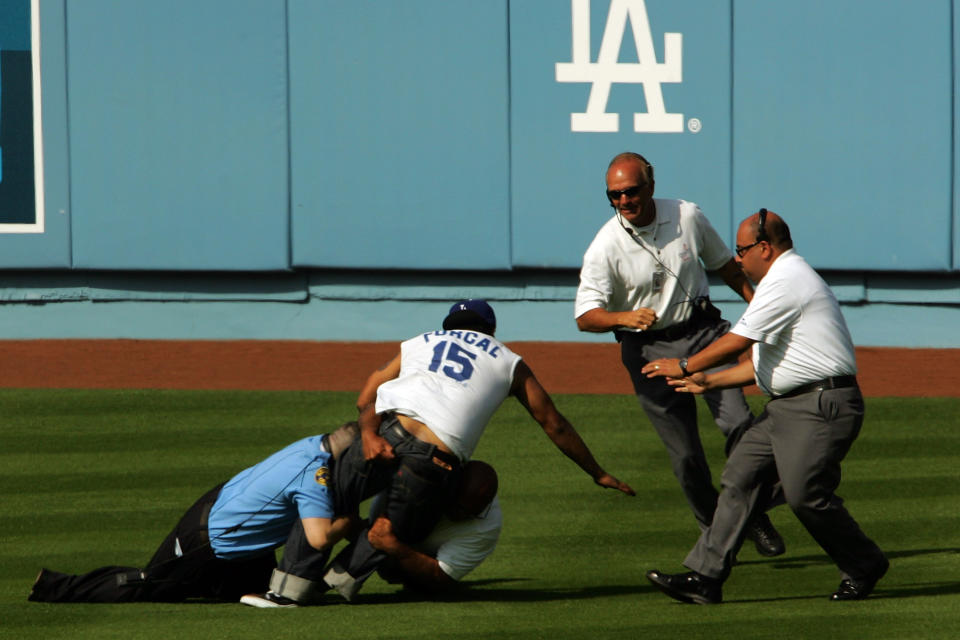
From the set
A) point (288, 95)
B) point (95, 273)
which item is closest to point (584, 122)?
point (288, 95)

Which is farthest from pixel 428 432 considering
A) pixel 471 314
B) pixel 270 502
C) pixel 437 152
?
pixel 437 152

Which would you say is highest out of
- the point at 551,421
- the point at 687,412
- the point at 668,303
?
the point at 668,303

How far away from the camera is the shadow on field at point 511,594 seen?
6.50m

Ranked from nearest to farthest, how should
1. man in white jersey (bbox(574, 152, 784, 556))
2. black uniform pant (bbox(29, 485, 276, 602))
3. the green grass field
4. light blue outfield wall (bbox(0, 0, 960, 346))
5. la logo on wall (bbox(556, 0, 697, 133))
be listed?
the green grass field
black uniform pant (bbox(29, 485, 276, 602))
man in white jersey (bbox(574, 152, 784, 556))
light blue outfield wall (bbox(0, 0, 960, 346))
la logo on wall (bbox(556, 0, 697, 133))

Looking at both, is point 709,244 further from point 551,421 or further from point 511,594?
point 511,594

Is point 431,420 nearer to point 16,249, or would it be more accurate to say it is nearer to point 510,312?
point 510,312

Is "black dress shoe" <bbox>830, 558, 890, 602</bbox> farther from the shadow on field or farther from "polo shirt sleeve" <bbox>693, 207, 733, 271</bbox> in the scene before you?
"polo shirt sleeve" <bbox>693, 207, 733, 271</bbox>

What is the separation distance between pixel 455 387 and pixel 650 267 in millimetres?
1507

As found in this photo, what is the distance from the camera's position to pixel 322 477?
6266 millimetres

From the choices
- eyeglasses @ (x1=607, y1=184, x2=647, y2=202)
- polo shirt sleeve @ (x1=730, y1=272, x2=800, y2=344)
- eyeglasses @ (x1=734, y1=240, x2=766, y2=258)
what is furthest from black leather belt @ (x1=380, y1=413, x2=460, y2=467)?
eyeglasses @ (x1=607, y1=184, x2=647, y2=202)

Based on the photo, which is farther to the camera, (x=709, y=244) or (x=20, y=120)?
(x=20, y=120)

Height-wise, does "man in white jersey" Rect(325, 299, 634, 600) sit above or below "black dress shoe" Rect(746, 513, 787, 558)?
above

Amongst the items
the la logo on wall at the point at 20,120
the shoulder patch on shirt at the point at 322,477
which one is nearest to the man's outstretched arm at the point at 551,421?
the shoulder patch on shirt at the point at 322,477

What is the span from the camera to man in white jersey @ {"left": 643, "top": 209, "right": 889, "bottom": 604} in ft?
19.8
